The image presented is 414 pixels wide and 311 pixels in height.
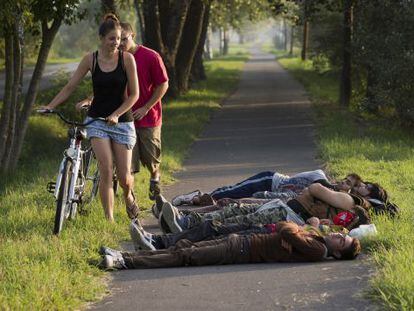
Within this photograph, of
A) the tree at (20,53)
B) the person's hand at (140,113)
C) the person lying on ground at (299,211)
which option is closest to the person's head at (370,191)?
the person lying on ground at (299,211)

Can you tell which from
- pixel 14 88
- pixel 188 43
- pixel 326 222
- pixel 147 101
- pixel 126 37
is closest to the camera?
pixel 326 222

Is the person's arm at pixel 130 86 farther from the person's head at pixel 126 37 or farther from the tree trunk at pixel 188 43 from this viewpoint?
the tree trunk at pixel 188 43

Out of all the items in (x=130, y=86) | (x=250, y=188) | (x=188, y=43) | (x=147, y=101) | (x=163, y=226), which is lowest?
(x=188, y=43)

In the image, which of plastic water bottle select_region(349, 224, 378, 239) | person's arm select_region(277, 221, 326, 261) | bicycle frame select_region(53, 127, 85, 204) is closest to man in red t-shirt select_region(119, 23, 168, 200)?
bicycle frame select_region(53, 127, 85, 204)

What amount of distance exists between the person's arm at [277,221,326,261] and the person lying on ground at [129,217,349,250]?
0.21 meters

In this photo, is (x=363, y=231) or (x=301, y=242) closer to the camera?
(x=301, y=242)

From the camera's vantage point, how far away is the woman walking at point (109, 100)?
24.4 feet

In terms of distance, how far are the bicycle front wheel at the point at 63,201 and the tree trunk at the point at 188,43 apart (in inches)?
803

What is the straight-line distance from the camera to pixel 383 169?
11.6 m

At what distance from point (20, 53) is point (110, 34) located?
7067 millimetres

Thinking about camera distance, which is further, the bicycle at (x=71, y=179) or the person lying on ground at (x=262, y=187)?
the person lying on ground at (x=262, y=187)

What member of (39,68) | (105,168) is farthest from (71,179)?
(39,68)

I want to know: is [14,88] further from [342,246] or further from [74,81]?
[342,246]

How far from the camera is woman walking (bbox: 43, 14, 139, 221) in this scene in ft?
24.4
